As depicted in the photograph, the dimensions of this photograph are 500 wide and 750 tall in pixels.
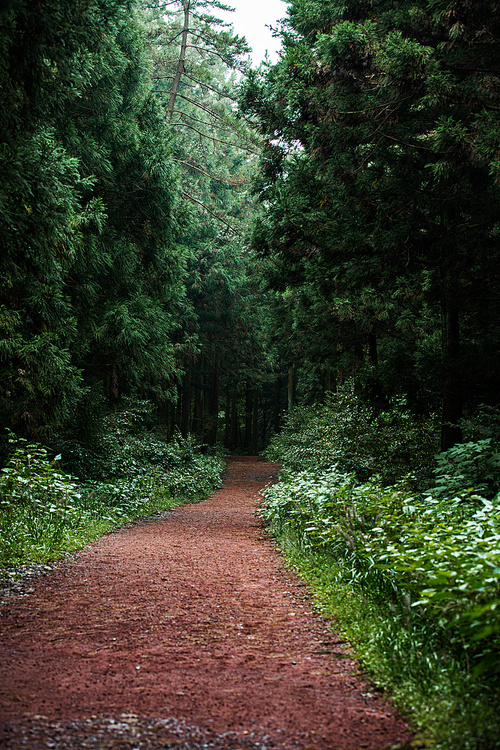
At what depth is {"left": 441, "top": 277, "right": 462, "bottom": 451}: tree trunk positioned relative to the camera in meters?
7.71

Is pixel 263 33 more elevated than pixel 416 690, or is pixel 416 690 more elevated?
pixel 263 33

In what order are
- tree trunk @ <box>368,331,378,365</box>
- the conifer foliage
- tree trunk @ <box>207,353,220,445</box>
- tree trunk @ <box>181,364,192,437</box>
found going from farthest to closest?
tree trunk @ <box>207,353,220,445</box> → tree trunk @ <box>181,364,192,437</box> → tree trunk @ <box>368,331,378,365</box> → the conifer foliage

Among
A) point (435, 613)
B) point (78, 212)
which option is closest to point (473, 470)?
point (435, 613)

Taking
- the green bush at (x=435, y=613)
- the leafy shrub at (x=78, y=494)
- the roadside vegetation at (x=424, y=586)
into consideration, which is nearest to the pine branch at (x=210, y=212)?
the leafy shrub at (x=78, y=494)

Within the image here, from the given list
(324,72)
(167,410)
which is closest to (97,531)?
(324,72)

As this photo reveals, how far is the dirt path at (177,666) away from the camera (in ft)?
7.47

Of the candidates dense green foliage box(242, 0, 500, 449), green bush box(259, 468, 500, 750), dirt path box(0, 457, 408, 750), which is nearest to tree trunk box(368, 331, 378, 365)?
dense green foliage box(242, 0, 500, 449)

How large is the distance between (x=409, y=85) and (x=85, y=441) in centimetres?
932

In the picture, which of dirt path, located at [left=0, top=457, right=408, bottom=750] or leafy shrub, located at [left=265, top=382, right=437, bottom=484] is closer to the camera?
dirt path, located at [left=0, top=457, right=408, bottom=750]

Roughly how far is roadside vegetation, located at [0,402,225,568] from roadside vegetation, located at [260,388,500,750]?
3063mm

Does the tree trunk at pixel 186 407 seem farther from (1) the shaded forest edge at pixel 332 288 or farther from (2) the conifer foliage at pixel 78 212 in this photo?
(2) the conifer foliage at pixel 78 212

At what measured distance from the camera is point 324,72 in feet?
27.7

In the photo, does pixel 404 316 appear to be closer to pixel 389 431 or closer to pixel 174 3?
pixel 389 431

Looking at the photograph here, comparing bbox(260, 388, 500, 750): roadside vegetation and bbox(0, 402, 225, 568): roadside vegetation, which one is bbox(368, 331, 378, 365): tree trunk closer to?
bbox(0, 402, 225, 568): roadside vegetation
